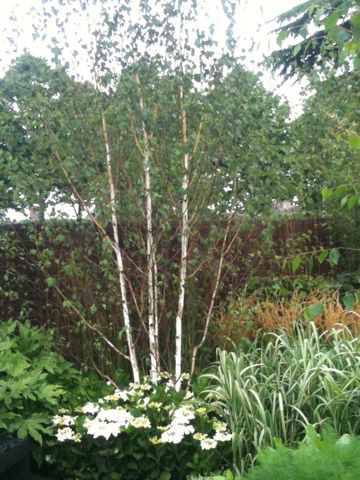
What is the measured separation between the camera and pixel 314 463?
144 centimetres

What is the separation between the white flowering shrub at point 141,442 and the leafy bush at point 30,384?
148mm

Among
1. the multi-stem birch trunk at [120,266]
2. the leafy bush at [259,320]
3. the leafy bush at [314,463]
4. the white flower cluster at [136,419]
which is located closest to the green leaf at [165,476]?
the white flower cluster at [136,419]

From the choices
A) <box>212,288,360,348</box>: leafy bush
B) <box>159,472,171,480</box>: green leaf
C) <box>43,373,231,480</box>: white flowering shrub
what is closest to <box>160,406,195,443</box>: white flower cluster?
<box>43,373,231,480</box>: white flowering shrub

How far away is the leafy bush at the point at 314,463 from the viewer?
55.5 inches

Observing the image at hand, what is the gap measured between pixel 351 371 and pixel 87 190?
2.20 metres

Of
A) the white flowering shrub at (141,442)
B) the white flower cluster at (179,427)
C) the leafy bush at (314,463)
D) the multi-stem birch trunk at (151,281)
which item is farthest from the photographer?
the multi-stem birch trunk at (151,281)

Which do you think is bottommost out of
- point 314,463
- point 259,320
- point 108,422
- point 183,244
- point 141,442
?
point 141,442

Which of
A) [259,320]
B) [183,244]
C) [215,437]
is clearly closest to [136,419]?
[215,437]

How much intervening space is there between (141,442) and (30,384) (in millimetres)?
757

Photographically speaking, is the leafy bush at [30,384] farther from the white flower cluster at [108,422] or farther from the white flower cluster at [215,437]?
the white flower cluster at [215,437]

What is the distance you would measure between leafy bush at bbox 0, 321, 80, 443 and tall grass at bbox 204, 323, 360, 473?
988mm

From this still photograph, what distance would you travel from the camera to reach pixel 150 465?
377 cm

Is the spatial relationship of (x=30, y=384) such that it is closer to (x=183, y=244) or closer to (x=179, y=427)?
(x=179, y=427)

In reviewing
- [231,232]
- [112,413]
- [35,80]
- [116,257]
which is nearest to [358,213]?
[231,232]
